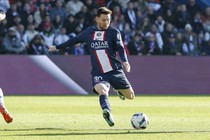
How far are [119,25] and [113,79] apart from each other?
47.8ft

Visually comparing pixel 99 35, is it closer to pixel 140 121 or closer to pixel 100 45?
pixel 100 45

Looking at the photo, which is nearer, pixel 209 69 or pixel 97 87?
pixel 97 87

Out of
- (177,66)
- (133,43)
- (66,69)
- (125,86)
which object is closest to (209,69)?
(177,66)

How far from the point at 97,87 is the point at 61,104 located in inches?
286

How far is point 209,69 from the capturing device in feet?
89.6

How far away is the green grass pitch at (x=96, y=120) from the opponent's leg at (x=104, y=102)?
8.5 inches

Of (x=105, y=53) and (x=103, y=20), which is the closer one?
(x=103, y=20)

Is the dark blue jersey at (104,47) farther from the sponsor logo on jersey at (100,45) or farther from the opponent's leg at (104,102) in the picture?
the opponent's leg at (104,102)

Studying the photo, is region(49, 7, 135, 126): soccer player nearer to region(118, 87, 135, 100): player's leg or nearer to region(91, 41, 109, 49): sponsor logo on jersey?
region(91, 41, 109, 49): sponsor logo on jersey

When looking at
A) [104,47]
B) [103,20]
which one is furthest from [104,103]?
[103,20]

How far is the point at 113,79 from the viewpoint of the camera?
13711mm

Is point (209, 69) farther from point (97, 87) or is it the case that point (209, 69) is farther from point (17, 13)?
point (97, 87)

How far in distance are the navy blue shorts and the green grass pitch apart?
783mm

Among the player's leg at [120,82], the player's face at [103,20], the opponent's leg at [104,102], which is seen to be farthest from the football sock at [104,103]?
the player's face at [103,20]
